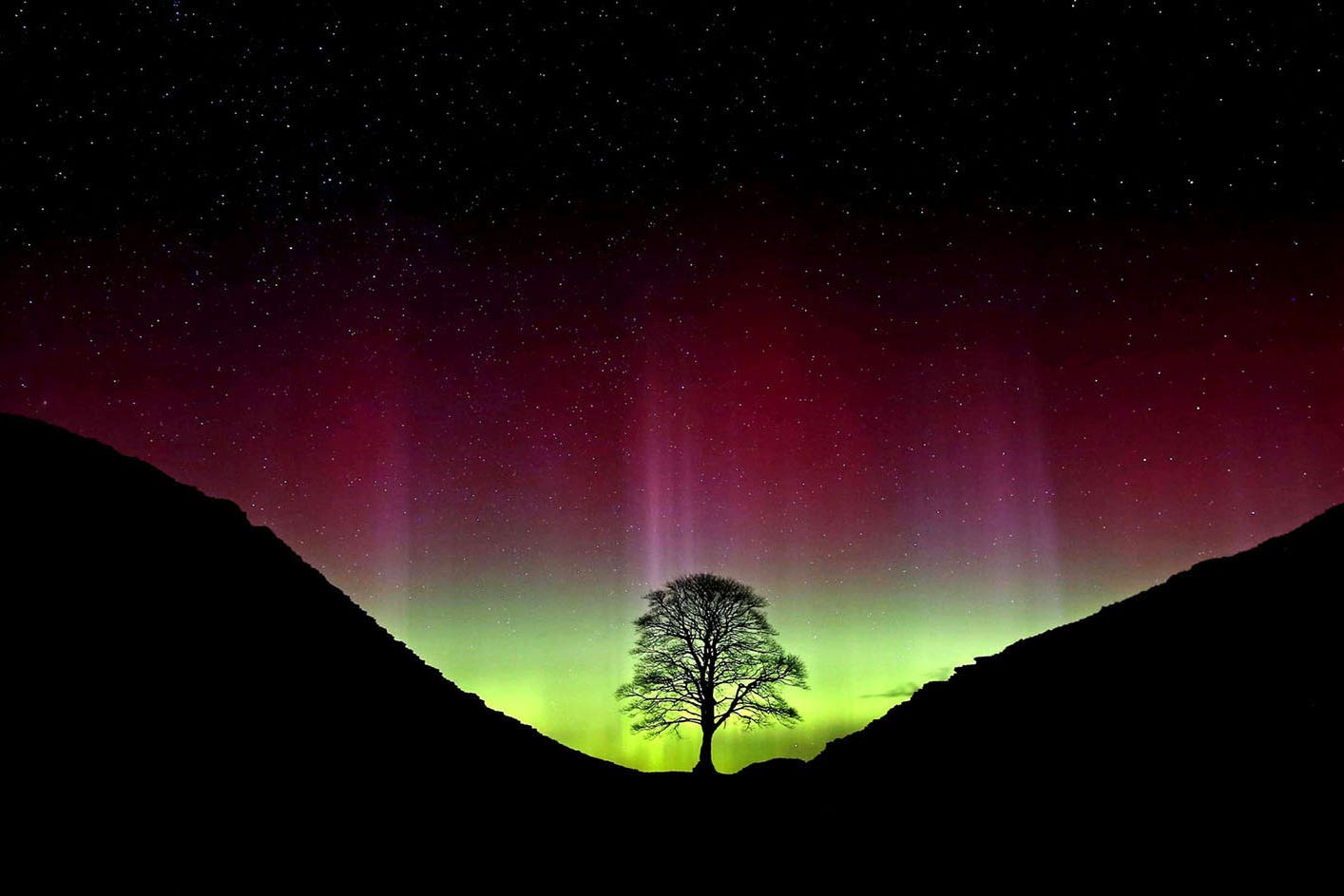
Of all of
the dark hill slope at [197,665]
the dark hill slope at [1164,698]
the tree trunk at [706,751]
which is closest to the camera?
the dark hill slope at [1164,698]

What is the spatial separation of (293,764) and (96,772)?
2.94m

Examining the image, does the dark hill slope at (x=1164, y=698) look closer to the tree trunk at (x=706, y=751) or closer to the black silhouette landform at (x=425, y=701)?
the black silhouette landform at (x=425, y=701)

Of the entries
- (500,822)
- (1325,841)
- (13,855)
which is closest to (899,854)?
(1325,841)

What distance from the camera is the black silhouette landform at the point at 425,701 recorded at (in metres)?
10.4

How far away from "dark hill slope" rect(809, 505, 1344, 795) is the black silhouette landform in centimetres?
5

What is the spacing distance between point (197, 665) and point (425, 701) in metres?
6.19

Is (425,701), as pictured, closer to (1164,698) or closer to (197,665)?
(197,665)

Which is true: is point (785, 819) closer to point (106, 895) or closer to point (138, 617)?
point (106, 895)

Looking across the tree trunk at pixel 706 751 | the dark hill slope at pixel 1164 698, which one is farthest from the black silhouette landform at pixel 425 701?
the tree trunk at pixel 706 751

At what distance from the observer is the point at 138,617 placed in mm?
13914

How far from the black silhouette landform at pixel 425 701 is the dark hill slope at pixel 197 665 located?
0.05m

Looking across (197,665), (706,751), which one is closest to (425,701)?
(197,665)

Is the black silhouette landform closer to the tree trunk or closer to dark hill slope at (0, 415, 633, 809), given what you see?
dark hill slope at (0, 415, 633, 809)

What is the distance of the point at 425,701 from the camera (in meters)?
18.6
